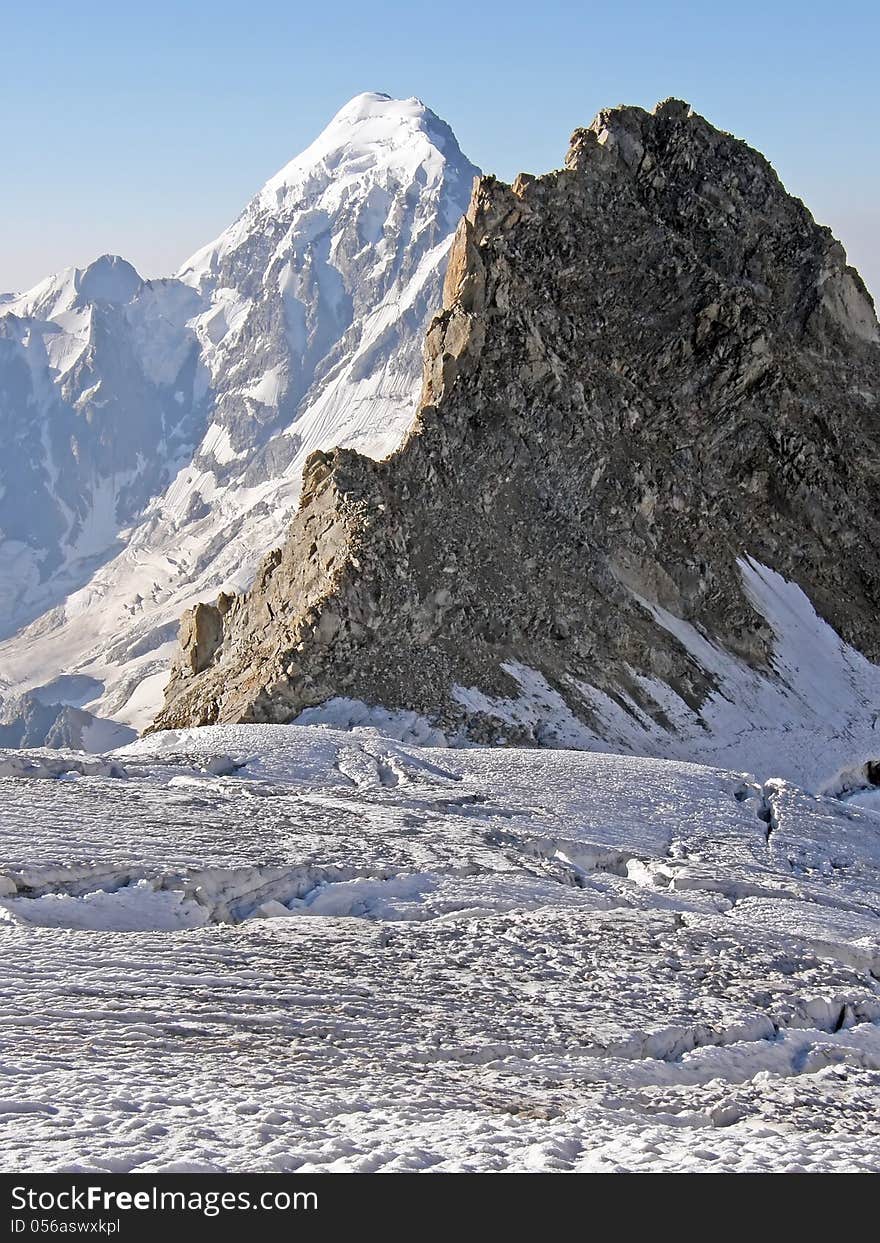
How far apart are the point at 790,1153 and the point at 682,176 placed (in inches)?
2186

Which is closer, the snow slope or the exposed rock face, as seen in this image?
the snow slope

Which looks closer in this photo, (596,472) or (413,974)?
(413,974)

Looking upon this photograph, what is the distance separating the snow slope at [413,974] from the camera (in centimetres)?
1426

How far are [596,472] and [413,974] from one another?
116 ft

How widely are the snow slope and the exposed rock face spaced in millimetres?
11855

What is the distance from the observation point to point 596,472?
2042 inches

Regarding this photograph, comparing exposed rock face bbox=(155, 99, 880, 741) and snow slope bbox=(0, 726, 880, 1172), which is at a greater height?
exposed rock face bbox=(155, 99, 880, 741)

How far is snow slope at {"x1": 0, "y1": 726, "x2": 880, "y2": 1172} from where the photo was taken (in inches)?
561

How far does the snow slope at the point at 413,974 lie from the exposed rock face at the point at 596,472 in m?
11.9

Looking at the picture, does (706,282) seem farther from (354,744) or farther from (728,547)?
(354,744)

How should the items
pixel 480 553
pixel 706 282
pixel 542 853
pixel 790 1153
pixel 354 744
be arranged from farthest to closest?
pixel 706 282, pixel 480 553, pixel 354 744, pixel 542 853, pixel 790 1153

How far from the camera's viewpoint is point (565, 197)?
5678 cm

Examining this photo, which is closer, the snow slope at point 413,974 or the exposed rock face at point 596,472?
the snow slope at point 413,974
